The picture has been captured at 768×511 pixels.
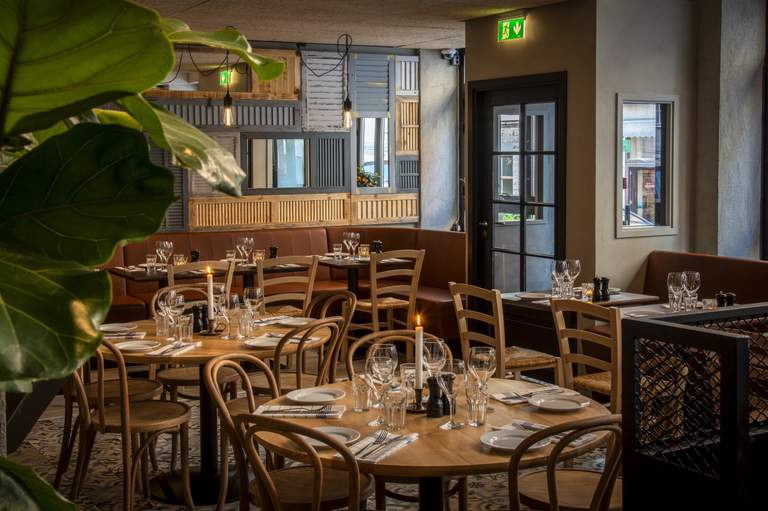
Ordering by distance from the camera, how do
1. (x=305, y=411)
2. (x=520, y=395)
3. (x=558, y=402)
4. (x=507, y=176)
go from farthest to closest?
(x=507, y=176)
(x=520, y=395)
(x=558, y=402)
(x=305, y=411)

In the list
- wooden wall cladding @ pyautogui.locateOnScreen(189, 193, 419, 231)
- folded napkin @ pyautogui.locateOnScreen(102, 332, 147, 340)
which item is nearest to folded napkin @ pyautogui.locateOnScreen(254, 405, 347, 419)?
folded napkin @ pyautogui.locateOnScreen(102, 332, 147, 340)

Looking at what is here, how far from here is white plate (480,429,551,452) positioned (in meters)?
2.99

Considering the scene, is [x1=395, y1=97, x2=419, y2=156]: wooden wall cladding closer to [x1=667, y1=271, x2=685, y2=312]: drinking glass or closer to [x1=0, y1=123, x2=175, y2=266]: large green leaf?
[x1=667, y1=271, x2=685, y2=312]: drinking glass

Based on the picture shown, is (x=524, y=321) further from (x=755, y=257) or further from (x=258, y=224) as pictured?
(x=258, y=224)

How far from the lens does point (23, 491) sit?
57 centimetres

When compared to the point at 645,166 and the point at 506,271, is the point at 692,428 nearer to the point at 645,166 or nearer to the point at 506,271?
the point at 645,166

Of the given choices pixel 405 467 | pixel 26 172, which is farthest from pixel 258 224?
pixel 26 172

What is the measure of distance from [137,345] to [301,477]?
Result: 4.66ft

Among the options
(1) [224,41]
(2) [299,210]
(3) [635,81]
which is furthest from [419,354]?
(2) [299,210]

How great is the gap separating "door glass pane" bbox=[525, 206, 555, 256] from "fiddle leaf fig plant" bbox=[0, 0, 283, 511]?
7.31 metres

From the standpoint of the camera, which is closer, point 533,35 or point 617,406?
point 617,406

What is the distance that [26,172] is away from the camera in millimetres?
562

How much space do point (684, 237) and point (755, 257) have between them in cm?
63

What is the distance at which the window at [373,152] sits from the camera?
1084 centimetres
